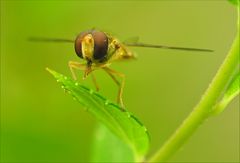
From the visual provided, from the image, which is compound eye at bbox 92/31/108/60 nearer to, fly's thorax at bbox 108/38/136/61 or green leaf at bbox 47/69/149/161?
fly's thorax at bbox 108/38/136/61

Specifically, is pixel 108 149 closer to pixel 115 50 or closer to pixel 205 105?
pixel 115 50

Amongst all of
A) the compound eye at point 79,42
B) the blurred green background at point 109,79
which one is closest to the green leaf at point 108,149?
the compound eye at point 79,42

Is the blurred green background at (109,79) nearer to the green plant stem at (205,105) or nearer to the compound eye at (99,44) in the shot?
the compound eye at (99,44)

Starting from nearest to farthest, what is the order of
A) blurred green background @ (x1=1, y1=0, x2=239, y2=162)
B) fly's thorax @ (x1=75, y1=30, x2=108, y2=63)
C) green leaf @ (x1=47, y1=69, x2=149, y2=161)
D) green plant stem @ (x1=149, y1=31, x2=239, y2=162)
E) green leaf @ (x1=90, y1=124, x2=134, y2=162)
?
green plant stem @ (x1=149, y1=31, x2=239, y2=162) → green leaf @ (x1=47, y1=69, x2=149, y2=161) → fly's thorax @ (x1=75, y1=30, x2=108, y2=63) → green leaf @ (x1=90, y1=124, x2=134, y2=162) → blurred green background @ (x1=1, y1=0, x2=239, y2=162)

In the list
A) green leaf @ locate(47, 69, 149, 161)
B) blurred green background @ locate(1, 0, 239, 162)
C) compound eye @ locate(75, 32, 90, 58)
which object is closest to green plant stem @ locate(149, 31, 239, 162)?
green leaf @ locate(47, 69, 149, 161)

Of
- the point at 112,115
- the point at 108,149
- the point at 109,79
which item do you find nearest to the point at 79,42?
the point at 112,115
